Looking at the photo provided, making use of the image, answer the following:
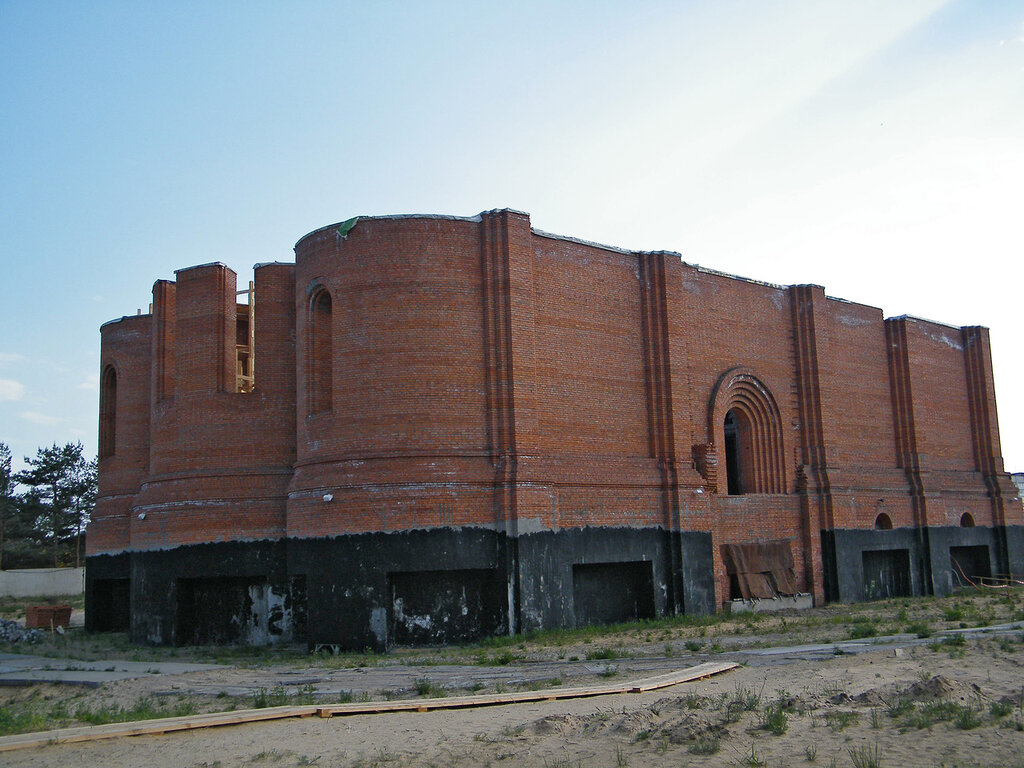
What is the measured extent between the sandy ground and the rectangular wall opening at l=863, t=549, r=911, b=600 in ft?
48.5

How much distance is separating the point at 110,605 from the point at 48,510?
31799 millimetres

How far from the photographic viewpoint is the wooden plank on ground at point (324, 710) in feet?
29.9

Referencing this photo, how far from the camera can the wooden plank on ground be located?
359 inches

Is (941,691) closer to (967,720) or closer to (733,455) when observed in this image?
(967,720)

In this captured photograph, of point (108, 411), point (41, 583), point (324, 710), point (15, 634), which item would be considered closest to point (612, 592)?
point (324, 710)

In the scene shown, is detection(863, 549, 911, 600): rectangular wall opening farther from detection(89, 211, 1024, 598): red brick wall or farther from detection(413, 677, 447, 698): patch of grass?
detection(413, 677, 447, 698): patch of grass

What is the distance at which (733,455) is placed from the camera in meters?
24.6

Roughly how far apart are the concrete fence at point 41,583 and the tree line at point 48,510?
7.62 meters

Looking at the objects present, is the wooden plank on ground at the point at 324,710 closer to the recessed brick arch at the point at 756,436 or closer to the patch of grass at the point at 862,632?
the patch of grass at the point at 862,632

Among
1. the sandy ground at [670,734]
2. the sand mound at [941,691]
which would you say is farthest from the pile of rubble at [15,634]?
the sand mound at [941,691]

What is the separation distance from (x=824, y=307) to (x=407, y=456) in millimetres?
13324

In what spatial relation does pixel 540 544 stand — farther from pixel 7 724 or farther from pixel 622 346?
pixel 7 724

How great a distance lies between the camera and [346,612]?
16.9 metres

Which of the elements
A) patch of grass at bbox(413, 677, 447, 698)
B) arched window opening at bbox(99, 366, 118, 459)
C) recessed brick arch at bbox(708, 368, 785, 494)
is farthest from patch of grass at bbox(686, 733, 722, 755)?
arched window opening at bbox(99, 366, 118, 459)
